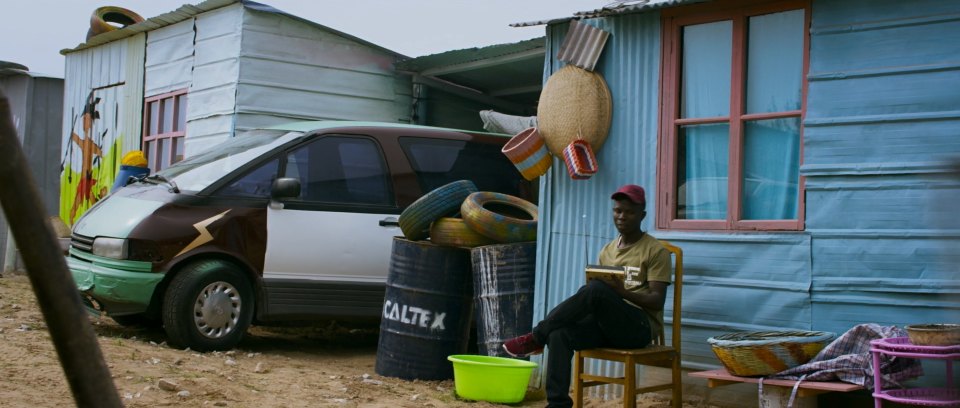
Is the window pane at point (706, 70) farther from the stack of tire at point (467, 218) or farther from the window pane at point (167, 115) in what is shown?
the window pane at point (167, 115)

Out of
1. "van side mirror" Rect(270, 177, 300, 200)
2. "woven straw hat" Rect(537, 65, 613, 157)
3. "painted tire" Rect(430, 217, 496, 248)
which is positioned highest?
"woven straw hat" Rect(537, 65, 613, 157)

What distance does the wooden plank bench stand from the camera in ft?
17.7

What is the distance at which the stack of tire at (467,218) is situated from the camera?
7605 millimetres

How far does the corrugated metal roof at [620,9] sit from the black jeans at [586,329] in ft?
5.85

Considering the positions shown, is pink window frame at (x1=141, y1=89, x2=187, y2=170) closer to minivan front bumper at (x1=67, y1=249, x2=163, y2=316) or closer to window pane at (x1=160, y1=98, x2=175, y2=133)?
window pane at (x1=160, y1=98, x2=175, y2=133)

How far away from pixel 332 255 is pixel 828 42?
4.43 meters

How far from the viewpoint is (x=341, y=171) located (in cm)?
908

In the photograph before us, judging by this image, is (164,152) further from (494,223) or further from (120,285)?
(494,223)

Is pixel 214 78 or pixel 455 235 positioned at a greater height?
pixel 214 78

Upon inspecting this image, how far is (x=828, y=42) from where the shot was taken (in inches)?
239

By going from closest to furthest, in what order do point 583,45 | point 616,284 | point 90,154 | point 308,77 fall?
point 616,284
point 583,45
point 308,77
point 90,154

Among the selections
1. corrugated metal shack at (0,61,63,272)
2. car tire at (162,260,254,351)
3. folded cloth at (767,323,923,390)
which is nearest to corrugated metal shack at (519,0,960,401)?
folded cloth at (767,323,923,390)

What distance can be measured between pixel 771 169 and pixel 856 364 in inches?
54.5

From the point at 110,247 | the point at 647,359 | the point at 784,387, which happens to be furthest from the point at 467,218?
the point at 110,247
